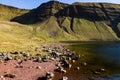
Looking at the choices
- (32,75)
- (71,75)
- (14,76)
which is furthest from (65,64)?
(14,76)

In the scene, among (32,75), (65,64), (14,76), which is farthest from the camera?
(65,64)

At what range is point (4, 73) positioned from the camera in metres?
57.2

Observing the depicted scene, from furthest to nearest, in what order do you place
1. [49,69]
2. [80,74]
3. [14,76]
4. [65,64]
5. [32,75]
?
[65,64] < [49,69] < [80,74] < [32,75] < [14,76]

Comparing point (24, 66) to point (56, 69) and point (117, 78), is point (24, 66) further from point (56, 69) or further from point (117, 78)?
point (117, 78)

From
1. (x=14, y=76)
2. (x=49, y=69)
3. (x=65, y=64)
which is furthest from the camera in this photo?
(x=65, y=64)

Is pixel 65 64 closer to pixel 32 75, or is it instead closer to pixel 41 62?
pixel 41 62

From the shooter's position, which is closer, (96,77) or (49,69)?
(96,77)

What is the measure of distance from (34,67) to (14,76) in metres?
14.3

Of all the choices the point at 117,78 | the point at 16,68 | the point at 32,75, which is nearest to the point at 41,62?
the point at 16,68

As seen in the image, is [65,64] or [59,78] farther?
[65,64]

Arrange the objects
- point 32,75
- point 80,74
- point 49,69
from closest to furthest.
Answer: point 32,75 < point 80,74 < point 49,69

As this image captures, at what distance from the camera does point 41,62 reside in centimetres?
7844

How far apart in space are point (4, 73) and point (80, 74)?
18557mm

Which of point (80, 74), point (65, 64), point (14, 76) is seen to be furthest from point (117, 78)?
point (14, 76)
